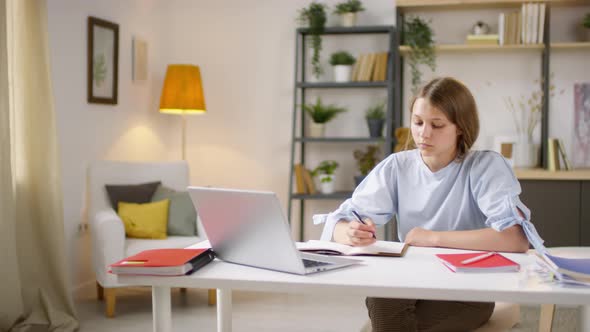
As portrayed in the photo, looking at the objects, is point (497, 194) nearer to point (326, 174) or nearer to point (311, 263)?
point (311, 263)

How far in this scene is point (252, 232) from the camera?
1.61 metres

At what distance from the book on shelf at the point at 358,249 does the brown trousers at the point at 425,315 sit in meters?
0.12

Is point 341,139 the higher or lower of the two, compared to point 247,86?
→ lower

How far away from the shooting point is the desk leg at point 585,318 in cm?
159

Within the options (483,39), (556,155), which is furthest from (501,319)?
(483,39)

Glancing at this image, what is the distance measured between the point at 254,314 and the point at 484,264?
7.74 ft

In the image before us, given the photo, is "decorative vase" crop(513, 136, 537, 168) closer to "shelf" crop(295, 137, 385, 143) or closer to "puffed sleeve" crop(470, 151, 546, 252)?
"shelf" crop(295, 137, 385, 143)

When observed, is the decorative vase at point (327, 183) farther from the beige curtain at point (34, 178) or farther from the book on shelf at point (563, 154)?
the beige curtain at point (34, 178)

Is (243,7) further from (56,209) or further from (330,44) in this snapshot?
(56,209)

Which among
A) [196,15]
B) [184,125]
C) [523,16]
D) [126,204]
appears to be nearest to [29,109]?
[126,204]

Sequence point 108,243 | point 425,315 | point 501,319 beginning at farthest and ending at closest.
A: point 108,243
point 501,319
point 425,315

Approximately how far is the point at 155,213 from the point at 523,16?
8.56ft

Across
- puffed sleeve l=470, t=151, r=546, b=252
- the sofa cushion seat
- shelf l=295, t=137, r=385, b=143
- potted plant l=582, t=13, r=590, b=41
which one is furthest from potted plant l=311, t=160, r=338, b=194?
puffed sleeve l=470, t=151, r=546, b=252

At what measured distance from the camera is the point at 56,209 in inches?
141
